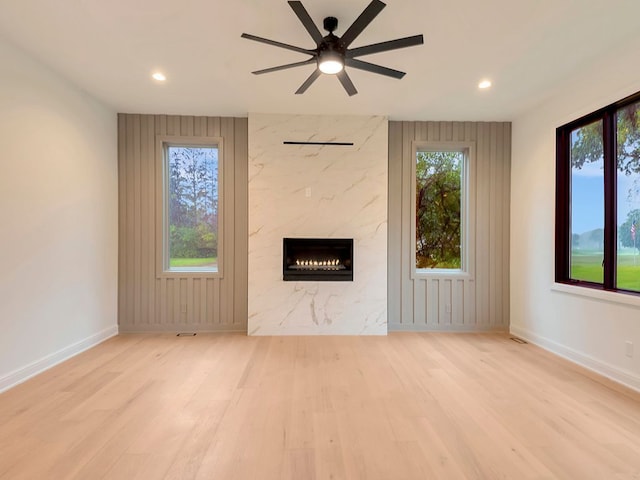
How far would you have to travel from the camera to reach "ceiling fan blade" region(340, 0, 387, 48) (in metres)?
1.67

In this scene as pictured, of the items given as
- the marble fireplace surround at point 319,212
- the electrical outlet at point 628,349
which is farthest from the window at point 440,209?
the electrical outlet at point 628,349

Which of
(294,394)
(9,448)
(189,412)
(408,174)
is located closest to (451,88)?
(408,174)

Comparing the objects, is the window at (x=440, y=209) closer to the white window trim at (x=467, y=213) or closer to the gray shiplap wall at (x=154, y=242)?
the white window trim at (x=467, y=213)

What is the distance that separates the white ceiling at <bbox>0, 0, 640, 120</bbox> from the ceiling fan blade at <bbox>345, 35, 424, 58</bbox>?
0.97ft

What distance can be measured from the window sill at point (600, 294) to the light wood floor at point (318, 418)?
0.70 meters

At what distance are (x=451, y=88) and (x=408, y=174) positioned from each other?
1.15 metres

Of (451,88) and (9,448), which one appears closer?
(9,448)

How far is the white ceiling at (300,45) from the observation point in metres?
2.09

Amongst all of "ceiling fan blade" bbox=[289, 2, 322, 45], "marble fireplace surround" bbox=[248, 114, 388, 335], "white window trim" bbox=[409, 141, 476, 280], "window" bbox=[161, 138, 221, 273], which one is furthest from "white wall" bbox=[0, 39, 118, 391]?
"white window trim" bbox=[409, 141, 476, 280]

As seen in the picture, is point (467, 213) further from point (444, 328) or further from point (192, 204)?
point (192, 204)

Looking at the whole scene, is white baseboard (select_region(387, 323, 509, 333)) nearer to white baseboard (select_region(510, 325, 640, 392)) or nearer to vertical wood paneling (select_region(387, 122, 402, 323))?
vertical wood paneling (select_region(387, 122, 402, 323))

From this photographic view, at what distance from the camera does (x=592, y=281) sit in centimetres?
299

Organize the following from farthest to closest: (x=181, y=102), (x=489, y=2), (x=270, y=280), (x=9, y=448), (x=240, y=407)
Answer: (x=270, y=280) < (x=181, y=102) < (x=240, y=407) < (x=489, y=2) < (x=9, y=448)

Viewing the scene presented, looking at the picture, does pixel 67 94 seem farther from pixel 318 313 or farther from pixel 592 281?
pixel 592 281
